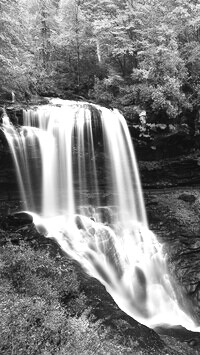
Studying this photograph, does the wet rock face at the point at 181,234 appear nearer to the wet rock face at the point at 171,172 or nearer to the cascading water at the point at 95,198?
the cascading water at the point at 95,198

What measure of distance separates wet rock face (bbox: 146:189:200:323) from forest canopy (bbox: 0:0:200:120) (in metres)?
3.88

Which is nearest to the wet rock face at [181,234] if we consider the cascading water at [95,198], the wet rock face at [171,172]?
the cascading water at [95,198]

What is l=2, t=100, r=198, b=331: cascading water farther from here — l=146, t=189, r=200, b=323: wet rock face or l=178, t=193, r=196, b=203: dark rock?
l=178, t=193, r=196, b=203: dark rock

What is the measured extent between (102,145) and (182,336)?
772cm

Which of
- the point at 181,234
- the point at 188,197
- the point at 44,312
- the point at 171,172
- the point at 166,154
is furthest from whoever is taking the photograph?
the point at 171,172

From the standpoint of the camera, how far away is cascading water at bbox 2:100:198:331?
846 cm

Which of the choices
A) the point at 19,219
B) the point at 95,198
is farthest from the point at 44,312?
the point at 95,198

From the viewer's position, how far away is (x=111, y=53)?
644 inches

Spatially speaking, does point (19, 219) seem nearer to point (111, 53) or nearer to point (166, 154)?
point (166, 154)

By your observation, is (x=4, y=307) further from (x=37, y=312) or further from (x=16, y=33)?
(x=16, y=33)

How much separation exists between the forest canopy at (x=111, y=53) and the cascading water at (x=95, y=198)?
179 cm

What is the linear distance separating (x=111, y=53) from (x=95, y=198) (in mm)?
9013

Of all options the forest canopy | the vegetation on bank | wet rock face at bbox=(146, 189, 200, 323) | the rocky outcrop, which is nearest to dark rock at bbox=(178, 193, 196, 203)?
wet rock face at bbox=(146, 189, 200, 323)

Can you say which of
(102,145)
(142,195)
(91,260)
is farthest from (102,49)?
(91,260)
